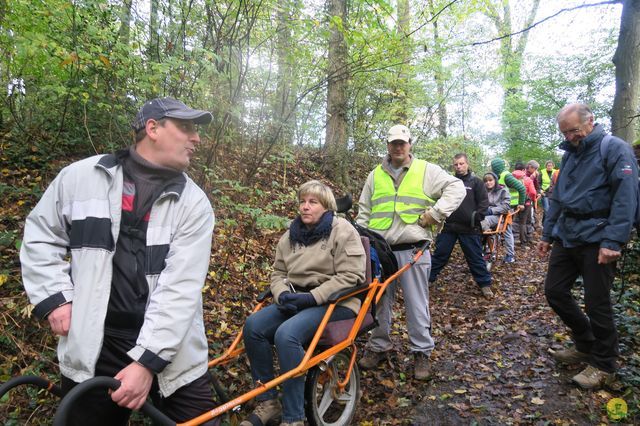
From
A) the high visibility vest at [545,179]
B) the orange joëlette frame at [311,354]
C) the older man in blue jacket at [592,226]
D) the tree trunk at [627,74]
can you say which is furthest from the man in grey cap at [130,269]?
the high visibility vest at [545,179]

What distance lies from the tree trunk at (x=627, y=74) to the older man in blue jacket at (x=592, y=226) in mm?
2538

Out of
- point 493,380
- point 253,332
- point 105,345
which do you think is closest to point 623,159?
point 493,380

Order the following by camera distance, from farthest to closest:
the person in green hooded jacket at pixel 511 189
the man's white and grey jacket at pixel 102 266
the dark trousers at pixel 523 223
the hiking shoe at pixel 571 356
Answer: the dark trousers at pixel 523 223 → the person in green hooded jacket at pixel 511 189 → the hiking shoe at pixel 571 356 → the man's white and grey jacket at pixel 102 266

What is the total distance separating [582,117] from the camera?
147 inches

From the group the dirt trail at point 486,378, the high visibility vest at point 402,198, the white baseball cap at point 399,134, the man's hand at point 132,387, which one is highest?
the white baseball cap at point 399,134

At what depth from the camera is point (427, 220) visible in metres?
4.09

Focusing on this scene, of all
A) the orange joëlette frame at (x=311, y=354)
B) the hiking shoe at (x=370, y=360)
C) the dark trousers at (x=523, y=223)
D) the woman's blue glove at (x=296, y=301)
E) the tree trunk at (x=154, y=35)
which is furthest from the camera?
the dark trousers at (x=523, y=223)

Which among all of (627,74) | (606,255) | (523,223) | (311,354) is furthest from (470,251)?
(523,223)

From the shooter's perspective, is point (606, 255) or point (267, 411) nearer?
point (267, 411)

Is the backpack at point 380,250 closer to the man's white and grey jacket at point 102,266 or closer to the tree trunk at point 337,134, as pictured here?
the man's white and grey jacket at point 102,266

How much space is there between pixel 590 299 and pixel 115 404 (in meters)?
3.99

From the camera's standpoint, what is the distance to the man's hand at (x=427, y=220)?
407cm

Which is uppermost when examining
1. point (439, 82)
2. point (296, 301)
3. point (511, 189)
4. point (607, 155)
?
point (439, 82)

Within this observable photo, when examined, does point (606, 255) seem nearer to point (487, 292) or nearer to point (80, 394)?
point (487, 292)
